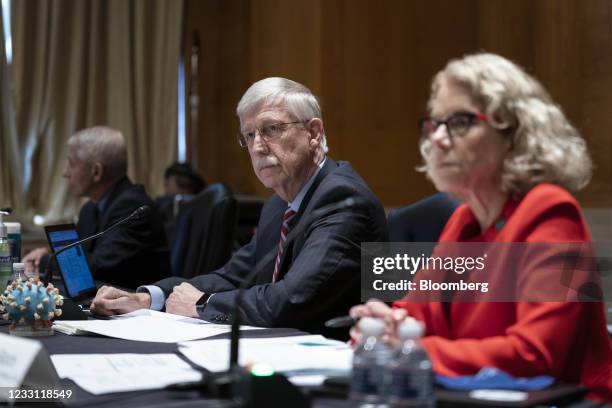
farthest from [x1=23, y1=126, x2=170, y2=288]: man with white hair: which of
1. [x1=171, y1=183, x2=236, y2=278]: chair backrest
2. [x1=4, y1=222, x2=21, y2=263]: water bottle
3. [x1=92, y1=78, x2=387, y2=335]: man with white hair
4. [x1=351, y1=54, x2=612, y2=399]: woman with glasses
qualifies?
[x1=351, y1=54, x2=612, y2=399]: woman with glasses

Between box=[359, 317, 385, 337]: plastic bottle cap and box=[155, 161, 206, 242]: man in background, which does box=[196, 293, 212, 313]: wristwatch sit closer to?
box=[359, 317, 385, 337]: plastic bottle cap

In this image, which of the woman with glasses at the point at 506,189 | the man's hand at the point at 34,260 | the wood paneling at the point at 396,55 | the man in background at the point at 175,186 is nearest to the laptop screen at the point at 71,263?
the man's hand at the point at 34,260

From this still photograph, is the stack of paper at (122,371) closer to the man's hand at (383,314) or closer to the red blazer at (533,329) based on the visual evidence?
the man's hand at (383,314)

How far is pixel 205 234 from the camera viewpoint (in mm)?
3840

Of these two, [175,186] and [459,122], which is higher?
[175,186]

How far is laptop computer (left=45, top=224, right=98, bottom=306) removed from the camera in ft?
9.34

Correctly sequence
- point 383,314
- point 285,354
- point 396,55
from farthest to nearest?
point 396,55, point 285,354, point 383,314

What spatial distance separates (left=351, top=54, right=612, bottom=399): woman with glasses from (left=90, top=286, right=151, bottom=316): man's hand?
1111 millimetres

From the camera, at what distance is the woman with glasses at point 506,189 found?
55.3 inches

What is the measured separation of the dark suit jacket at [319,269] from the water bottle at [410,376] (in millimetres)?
1115

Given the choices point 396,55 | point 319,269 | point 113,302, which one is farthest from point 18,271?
point 396,55

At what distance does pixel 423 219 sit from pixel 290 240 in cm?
43

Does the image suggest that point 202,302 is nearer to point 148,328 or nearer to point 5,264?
point 148,328

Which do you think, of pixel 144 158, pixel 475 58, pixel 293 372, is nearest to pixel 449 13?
pixel 144 158
